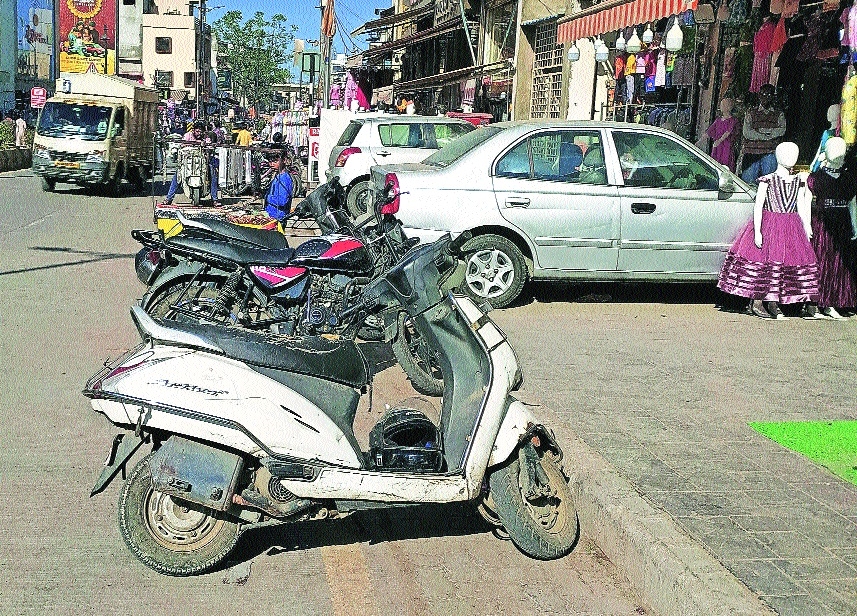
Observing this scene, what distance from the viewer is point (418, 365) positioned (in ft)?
19.5

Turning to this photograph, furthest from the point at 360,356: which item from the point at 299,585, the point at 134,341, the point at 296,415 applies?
the point at 134,341

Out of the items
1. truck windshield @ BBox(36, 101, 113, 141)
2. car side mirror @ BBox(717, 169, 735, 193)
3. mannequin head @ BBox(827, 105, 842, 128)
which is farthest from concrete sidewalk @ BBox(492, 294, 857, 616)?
truck windshield @ BBox(36, 101, 113, 141)

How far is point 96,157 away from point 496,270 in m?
16.5

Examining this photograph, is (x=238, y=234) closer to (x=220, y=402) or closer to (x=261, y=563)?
(x=261, y=563)

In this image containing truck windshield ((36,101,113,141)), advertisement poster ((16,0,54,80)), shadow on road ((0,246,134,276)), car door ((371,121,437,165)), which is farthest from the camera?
advertisement poster ((16,0,54,80))

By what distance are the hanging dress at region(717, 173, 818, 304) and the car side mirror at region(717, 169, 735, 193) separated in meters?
0.41

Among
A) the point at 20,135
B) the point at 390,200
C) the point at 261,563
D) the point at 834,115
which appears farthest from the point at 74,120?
→ the point at 261,563

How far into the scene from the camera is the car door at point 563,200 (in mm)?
9891

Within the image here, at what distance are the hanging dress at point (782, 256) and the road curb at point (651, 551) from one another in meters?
4.99

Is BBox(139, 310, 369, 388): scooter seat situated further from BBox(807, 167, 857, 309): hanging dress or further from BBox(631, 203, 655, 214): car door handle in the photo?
BBox(807, 167, 857, 309): hanging dress

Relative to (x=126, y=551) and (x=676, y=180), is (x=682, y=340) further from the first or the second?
(x=126, y=551)

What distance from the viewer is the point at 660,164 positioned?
1005cm

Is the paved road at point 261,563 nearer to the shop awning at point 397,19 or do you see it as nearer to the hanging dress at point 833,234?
the hanging dress at point 833,234

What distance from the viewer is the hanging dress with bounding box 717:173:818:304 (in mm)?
9586
